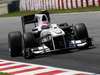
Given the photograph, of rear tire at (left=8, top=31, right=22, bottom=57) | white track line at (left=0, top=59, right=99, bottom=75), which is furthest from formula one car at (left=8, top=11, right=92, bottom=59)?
white track line at (left=0, top=59, right=99, bottom=75)

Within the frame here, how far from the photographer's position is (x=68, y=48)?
11945mm

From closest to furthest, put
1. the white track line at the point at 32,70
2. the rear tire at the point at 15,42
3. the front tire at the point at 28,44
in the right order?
the white track line at the point at 32,70 → the front tire at the point at 28,44 → the rear tire at the point at 15,42

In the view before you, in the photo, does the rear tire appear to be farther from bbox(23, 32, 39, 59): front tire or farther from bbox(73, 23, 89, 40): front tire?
bbox(73, 23, 89, 40): front tire

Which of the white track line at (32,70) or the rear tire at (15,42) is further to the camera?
the rear tire at (15,42)

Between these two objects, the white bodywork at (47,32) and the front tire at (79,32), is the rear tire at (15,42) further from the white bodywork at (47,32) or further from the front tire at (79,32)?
the front tire at (79,32)

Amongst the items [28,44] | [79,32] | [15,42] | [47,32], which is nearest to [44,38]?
[47,32]

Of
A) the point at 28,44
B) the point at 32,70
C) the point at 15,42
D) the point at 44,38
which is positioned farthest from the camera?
the point at 15,42

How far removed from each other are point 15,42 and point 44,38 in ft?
2.71

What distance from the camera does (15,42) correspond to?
1244cm

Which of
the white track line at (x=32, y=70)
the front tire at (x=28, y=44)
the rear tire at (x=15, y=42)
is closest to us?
the white track line at (x=32, y=70)

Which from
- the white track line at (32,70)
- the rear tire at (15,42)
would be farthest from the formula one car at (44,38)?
the white track line at (32,70)

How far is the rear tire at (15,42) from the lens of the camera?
12.4 metres

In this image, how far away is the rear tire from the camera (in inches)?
488

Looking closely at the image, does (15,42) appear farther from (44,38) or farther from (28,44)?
(44,38)
